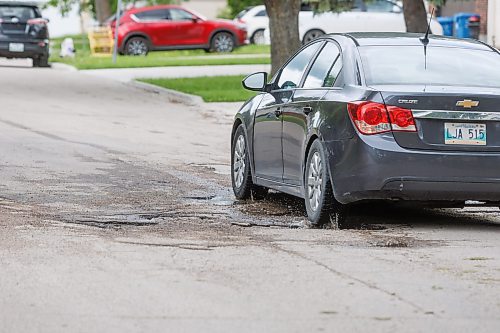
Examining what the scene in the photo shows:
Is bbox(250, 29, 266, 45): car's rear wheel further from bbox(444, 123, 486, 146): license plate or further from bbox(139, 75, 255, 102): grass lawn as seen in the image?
bbox(444, 123, 486, 146): license plate

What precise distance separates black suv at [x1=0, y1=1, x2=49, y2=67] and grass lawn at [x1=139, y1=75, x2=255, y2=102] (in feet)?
22.7

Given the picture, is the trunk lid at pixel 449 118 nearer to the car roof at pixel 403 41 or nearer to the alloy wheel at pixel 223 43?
the car roof at pixel 403 41

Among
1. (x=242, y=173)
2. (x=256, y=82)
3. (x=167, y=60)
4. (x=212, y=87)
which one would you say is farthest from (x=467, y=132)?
(x=167, y=60)

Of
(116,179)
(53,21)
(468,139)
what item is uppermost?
(468,139)

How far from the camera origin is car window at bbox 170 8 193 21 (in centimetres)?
4428

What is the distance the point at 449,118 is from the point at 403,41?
1.15 metres

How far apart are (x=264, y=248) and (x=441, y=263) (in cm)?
116

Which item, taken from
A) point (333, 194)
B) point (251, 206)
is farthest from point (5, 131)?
point (333, 194)

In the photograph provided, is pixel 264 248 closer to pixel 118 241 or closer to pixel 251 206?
pixel 118 241

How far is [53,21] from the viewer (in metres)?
72.2

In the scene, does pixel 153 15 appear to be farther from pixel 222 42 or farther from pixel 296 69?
pixel 296 69

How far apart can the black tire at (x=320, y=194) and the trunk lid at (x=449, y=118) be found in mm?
657

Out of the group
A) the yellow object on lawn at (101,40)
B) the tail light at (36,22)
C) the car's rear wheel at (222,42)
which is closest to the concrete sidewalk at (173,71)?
the tail light at (36,22)

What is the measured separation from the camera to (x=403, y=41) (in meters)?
10.7
